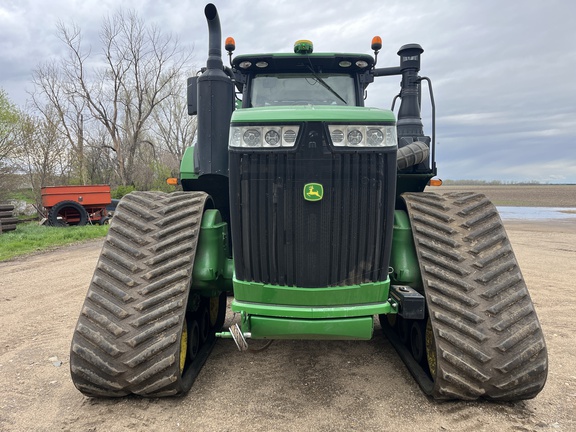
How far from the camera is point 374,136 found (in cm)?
267

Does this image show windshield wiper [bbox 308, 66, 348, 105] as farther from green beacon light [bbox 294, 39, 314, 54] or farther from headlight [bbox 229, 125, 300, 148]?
headlight [bbox 229, 125, 300, 148]

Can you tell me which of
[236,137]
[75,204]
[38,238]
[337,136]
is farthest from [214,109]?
[75,204]

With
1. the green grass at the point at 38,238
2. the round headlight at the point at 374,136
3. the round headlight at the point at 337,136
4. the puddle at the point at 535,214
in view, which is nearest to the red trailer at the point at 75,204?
the green grass at the point at 38,238

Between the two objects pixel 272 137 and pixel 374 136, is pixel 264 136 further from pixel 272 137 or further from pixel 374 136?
pixel 374 136

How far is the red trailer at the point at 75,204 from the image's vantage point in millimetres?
15281

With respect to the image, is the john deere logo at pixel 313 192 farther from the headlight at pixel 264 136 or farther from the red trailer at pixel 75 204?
the red trailer at pixel 75 204

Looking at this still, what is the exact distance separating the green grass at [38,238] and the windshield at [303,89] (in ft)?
28.1

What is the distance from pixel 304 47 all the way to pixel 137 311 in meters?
2.90

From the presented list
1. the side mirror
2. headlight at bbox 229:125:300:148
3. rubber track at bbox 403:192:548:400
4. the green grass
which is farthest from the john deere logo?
the green grass

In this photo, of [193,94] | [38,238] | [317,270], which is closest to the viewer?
[317,270]

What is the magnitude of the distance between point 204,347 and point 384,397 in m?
1.66

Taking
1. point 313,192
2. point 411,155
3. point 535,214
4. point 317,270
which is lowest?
point 535,214

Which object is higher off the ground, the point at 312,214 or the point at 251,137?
the point at 251,137

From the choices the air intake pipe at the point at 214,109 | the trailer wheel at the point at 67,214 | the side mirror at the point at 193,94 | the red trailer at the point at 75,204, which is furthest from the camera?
the red trailer at the point at 75,204
